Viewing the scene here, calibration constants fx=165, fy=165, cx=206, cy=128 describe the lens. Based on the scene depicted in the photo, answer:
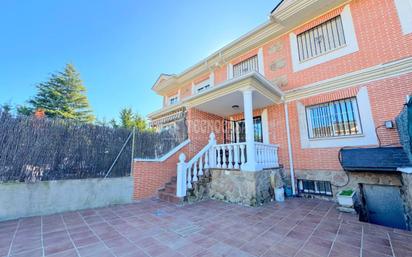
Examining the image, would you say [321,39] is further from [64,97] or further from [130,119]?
[64,97]

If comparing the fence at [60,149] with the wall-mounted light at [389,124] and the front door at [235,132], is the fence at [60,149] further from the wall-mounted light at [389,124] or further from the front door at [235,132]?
the wall-mounted light at [389,124]

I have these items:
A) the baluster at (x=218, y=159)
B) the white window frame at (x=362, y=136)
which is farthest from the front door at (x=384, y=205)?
the baluster at (x=218, y=159)

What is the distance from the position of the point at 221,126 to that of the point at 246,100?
3.67 m

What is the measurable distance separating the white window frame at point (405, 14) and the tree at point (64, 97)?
26.0 metres

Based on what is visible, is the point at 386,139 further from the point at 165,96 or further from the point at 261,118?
the point at 165,96

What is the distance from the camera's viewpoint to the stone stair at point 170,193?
5508 millimetres

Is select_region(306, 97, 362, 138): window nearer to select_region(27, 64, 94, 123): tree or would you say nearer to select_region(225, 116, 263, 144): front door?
select_region(225, 116, 263, 144): front door

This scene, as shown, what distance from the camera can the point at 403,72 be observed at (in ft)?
16.1

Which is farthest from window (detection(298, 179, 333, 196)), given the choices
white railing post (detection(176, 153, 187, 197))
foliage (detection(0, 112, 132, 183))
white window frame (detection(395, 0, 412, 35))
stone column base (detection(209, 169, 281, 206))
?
foliage (detection(0, 112, 132, 183))

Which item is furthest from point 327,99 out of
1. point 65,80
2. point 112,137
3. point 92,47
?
point 65,80

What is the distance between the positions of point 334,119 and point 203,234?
6.03 metres

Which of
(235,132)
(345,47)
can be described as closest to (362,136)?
(345,47)

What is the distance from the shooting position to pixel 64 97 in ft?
74.6

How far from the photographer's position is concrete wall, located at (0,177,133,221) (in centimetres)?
413
